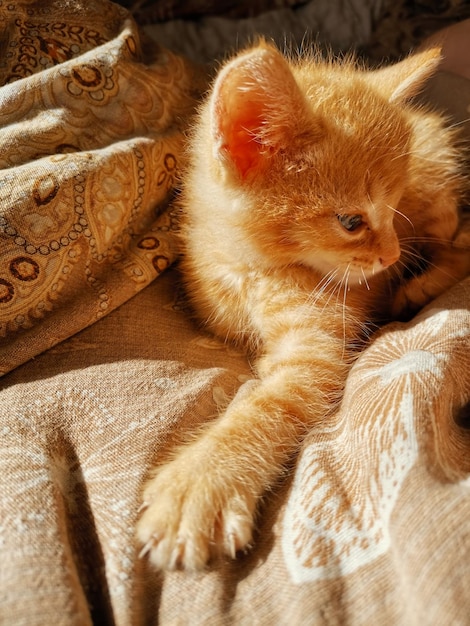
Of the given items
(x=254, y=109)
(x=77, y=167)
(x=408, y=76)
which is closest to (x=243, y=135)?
(x=254, y=109)

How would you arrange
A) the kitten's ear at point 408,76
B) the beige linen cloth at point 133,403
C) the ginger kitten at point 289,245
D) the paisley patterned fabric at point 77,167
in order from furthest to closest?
the kitten's ear at point 408,76 → the paisley patterned fabric at point 77,167 → the ginger kitten at point 289,245 → the beige linen cloth at point 133,403

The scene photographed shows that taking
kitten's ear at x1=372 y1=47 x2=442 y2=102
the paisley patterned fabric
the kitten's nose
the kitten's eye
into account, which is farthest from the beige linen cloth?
kitten's ear at x1=372 y1=47 x2=442 y2=102

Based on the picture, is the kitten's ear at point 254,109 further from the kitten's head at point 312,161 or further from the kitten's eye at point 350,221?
the kitten's eye at point 350,221

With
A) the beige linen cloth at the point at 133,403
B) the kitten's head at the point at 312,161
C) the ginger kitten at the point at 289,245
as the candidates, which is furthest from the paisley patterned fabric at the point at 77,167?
the kitten's head at the point at 312,161

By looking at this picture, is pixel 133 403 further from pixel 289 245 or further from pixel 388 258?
pixel 388 258

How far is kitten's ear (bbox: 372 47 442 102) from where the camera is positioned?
1163 mm

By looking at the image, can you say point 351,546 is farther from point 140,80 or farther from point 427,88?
point 427,88

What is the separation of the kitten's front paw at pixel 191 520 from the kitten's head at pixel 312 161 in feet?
1.68

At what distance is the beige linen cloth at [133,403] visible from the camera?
0.68m

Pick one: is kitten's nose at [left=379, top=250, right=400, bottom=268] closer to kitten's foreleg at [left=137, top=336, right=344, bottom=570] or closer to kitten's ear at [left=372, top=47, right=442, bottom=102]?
kitten's foreleg at [left=137, top=336, right=344, bottom=570]

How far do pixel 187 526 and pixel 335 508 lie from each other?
22cm

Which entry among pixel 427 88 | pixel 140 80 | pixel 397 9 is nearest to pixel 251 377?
pixel 140 80

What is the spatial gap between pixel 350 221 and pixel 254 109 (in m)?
0.30

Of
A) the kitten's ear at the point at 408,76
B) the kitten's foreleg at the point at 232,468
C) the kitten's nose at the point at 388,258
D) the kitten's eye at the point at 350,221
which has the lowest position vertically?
the kitten's foreleg at the point at 232,468
